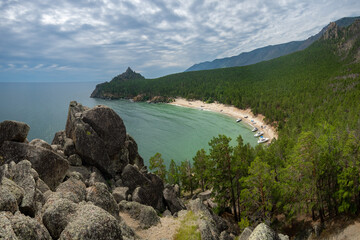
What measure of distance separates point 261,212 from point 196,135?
68967 millimetres

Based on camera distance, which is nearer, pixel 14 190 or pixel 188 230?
pixel 14 190

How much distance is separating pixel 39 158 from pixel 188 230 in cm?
1698

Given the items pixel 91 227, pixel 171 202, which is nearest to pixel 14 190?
pixel 91 227

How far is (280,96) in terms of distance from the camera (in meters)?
119

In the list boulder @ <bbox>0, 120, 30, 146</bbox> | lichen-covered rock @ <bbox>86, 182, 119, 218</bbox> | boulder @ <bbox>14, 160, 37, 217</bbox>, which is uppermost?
boulder @ <bbox>0, 120, 30, 146</bbox>

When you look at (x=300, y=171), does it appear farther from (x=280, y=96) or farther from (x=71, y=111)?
(x=280, y=96)

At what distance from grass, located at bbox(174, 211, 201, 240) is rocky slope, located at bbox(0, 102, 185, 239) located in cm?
334

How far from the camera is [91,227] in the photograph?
9.60 m

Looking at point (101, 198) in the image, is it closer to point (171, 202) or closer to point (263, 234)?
point (263, 234)

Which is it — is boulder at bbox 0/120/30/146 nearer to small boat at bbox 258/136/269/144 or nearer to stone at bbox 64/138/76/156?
stone at bbox 64/138/76/156

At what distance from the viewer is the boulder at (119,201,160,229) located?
1962 cm

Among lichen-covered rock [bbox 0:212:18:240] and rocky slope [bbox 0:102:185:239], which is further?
rocky slope [bbox 0:102:185:239]

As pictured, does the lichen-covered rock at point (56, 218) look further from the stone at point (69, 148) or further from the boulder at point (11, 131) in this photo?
the stone at point (69, 148)

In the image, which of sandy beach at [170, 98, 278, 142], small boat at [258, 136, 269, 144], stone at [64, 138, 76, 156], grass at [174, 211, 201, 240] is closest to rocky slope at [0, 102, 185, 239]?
stone at [64, 138, 76, 156]
